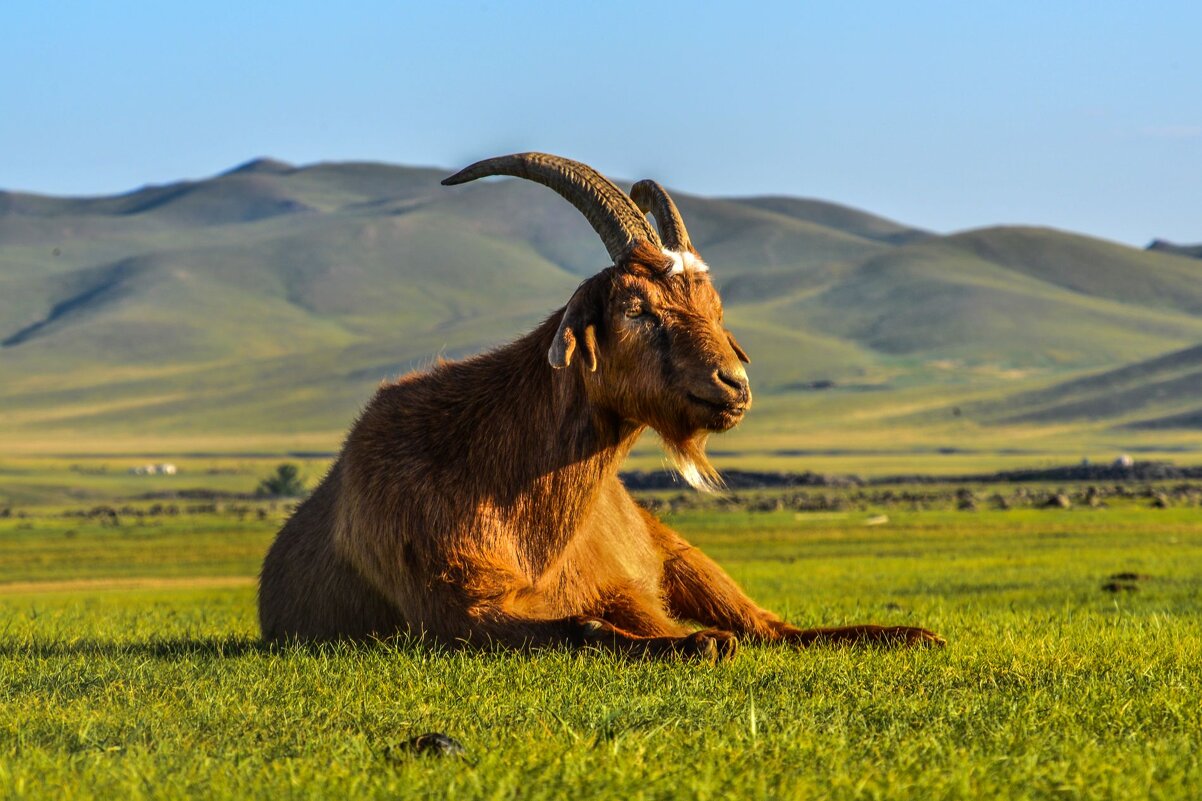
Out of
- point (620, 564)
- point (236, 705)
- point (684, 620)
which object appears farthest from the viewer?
point (684, 620)

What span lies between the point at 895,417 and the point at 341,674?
16030 cm

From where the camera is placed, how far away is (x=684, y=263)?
9.37 meters

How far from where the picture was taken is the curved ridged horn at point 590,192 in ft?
31.1

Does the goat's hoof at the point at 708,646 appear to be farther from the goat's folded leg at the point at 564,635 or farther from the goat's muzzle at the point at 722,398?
the goat's muzzle at the point at 722,398

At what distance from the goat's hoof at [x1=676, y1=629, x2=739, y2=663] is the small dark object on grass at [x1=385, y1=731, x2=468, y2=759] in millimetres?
2425

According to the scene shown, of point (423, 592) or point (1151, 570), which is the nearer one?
point (423, 592)

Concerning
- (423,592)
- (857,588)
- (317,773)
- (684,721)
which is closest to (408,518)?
(423,592)

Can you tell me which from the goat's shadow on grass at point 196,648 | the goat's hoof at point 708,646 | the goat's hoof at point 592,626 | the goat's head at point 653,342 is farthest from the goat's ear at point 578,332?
the goat's shadow on grass at point 196,648

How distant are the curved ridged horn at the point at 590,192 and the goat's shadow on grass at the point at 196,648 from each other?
2.58 meters

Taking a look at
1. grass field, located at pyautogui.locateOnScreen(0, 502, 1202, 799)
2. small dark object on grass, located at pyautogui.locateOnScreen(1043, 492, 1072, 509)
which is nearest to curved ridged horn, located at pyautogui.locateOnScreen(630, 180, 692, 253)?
grass field, located at pyautogui.locateOnScreen(0, 502, 1202, 799)

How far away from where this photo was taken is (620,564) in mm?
10070

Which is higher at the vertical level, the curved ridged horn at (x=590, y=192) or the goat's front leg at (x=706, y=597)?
the curved ridged horn at (x=590, y=192)

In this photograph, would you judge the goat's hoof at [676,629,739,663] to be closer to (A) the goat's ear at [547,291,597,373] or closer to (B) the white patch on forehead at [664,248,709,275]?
(A) the goat's ear at [547,291,597,373]

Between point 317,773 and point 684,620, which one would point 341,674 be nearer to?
point 317,773
